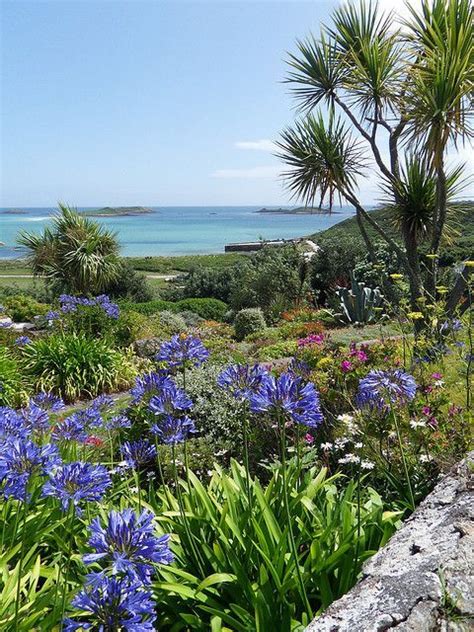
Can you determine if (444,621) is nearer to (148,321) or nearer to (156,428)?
(156,428)

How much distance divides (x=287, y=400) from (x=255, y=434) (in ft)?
8.44

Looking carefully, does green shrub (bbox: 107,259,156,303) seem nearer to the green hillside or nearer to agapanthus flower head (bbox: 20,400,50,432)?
the green hillside

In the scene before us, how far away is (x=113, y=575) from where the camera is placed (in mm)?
1260

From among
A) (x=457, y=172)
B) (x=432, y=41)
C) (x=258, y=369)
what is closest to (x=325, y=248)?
(x=457, y=172)

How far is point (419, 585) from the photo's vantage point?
4.79 ft

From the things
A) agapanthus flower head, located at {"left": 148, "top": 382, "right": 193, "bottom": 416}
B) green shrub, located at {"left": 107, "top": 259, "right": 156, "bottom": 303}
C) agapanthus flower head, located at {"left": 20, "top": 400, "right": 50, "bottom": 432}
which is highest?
agapanthus flower head, located at {"left": 148, "top": 382, "right": 193, "bottom": 416}

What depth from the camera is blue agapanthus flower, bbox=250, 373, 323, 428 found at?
5.91 feet

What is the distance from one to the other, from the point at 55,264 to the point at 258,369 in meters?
13.1

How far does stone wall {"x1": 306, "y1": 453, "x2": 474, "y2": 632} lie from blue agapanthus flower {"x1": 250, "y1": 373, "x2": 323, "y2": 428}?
1.58 feet

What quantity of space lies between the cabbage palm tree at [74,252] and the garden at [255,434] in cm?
202

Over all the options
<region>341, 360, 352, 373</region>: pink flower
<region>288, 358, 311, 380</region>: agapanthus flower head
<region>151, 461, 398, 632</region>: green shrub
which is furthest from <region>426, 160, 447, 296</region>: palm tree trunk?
<region>151, 461, 398, 632</region>: green shrub

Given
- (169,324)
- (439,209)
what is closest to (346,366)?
(439,209)

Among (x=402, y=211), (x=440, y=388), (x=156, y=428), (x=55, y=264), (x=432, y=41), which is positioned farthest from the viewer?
(x=55, y=264)

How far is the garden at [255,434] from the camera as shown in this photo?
182 centimetres
